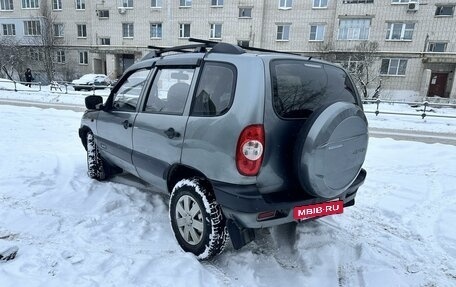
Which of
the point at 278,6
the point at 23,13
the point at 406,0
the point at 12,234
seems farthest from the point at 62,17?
the point at 12,234

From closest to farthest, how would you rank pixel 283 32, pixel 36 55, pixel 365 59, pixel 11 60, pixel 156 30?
pixel 365 59, pixel 11 60, pixel 283 32, pixel 156 30, pixel 36 55

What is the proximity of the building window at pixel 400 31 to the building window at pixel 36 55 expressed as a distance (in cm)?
3612

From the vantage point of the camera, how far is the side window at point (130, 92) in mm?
3885

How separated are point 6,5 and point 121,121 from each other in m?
48.3

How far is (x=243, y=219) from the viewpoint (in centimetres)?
263

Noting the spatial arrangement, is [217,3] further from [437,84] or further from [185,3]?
[437,84]

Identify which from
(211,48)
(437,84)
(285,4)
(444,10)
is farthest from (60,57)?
(211,48)

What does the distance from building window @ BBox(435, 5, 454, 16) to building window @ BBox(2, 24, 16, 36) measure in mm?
46594

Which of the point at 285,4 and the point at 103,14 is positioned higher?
the point at 285,4

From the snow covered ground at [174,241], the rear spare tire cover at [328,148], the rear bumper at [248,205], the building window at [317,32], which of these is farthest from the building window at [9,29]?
the rear spare tire cover at [328,148]

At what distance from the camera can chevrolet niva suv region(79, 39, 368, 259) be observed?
103 inches

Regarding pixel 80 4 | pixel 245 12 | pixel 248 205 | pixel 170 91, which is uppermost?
pixel 80 4

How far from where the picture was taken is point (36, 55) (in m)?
36.4

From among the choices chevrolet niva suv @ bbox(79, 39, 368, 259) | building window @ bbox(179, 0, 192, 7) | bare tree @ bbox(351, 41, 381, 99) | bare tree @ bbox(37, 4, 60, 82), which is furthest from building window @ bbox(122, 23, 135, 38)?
chevrolet niva suv @ bbox(79, 39, 368, 259)
